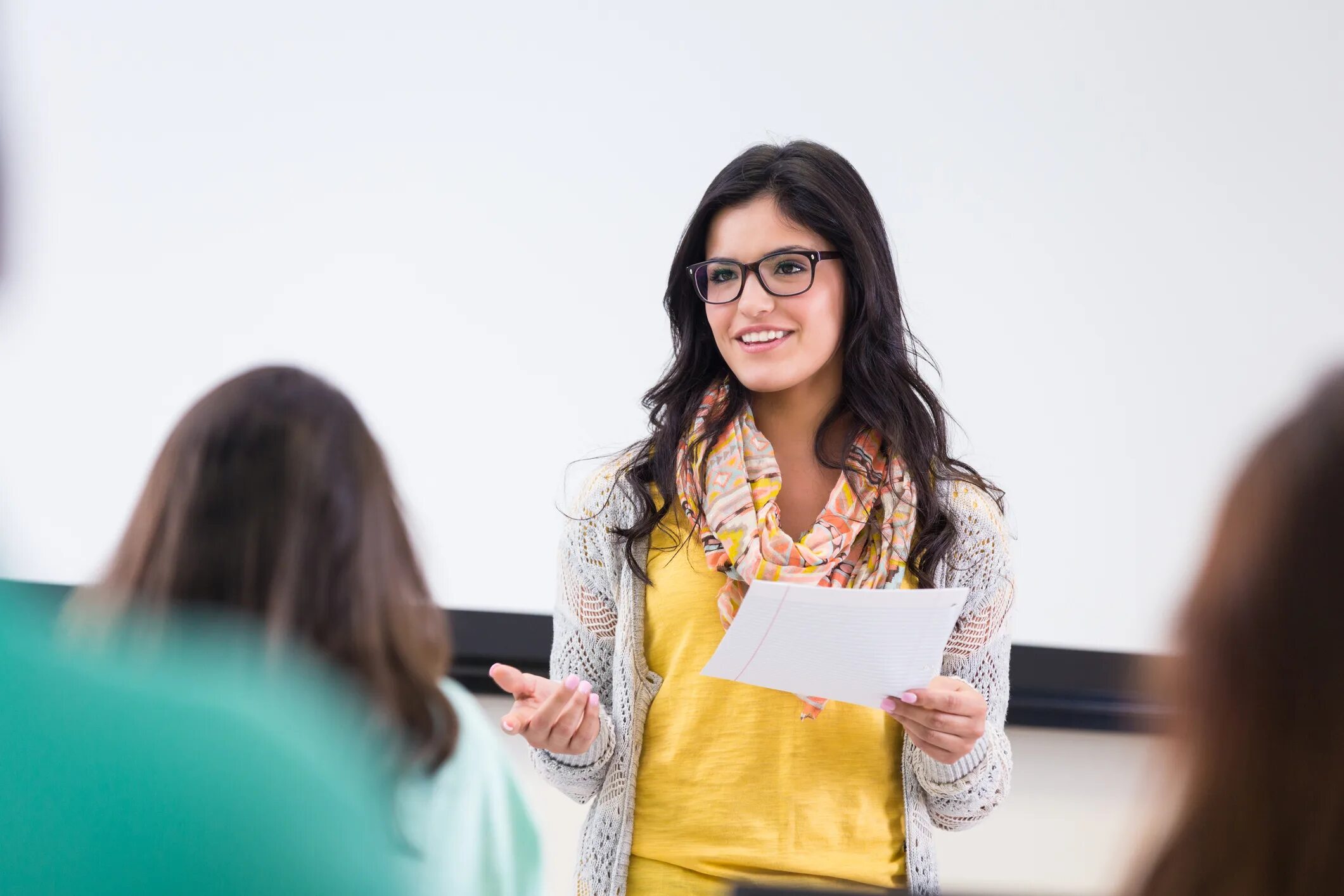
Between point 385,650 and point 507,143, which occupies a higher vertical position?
point 507,143

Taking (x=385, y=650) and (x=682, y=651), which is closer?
(x=385, y=650)

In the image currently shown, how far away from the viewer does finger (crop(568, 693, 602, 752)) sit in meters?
1.37

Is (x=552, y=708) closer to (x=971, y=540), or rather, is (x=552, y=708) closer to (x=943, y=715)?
(x=943, y=715)

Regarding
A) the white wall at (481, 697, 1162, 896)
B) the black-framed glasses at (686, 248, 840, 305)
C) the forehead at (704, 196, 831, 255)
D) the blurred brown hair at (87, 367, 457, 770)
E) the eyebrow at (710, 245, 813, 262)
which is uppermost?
the forehead at (704, 196, 831, 255)

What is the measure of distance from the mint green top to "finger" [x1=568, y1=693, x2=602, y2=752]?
51 cm

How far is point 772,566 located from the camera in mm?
1441

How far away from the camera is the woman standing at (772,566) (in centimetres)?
142

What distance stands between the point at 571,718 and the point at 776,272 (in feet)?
2.11

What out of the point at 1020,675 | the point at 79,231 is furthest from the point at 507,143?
the point at 1020,675

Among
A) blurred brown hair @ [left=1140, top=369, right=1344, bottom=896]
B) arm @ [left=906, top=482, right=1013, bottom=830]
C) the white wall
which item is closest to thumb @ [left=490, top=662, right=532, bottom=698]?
arm @ [left=906, top=482, right=1013, bottom=830]

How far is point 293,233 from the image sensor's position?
2107 mm

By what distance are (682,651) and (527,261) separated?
0.96 m

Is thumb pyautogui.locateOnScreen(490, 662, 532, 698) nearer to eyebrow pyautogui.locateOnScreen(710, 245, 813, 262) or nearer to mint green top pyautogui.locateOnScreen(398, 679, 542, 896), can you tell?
mint green top pyautogui.locateOnScreen(398, 679, 542, 896)

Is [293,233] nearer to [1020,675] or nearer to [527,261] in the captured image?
[527,261]
